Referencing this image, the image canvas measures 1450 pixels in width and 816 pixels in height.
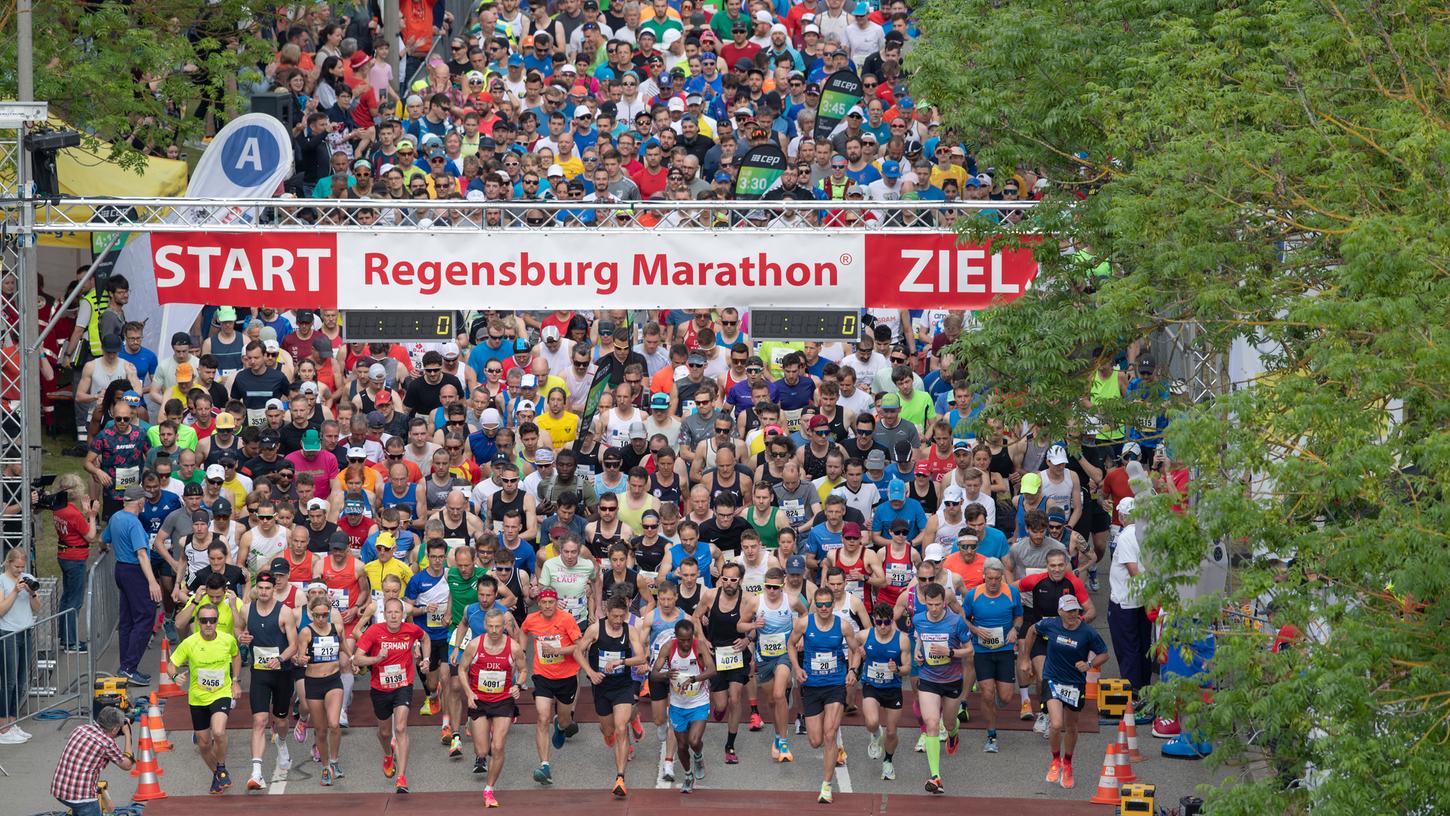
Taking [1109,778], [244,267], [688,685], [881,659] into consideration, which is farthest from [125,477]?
[1109,778]

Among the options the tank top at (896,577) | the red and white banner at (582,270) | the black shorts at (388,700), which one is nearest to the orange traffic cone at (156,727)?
the black shorts at (388,700)

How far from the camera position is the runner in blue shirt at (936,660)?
672 inches

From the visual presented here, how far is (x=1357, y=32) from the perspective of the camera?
1413cm

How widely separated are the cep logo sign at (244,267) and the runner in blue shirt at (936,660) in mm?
6366

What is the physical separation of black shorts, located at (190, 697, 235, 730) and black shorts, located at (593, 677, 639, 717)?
10.1ft

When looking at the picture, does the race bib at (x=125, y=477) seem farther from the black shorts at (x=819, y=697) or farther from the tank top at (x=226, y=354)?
the black shorts at (x=819, y=697)

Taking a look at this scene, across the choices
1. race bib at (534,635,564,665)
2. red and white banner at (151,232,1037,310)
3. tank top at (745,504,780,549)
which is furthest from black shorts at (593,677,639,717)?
red and white banner at (151,232,1037,310)

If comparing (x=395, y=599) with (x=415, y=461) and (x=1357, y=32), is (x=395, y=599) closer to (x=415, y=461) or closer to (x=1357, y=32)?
(x=415, y=461)

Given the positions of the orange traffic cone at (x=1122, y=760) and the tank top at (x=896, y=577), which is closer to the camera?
the orange traffic cone at (x=1122, y=760)

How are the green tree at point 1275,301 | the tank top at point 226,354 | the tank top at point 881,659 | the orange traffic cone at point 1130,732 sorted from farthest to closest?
the tank top at point 226,354 < the orange traffic cone at point 1130,732 < the tank top at point 881,659 < the green tree at point 1275,301

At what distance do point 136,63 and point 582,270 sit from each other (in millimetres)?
7177

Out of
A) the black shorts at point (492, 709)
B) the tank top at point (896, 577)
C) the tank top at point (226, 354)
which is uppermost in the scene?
the tank top at point (226, 354)

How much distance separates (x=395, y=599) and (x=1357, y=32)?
29.2 feet

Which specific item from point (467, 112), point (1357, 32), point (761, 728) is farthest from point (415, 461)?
point (1357, 32)
